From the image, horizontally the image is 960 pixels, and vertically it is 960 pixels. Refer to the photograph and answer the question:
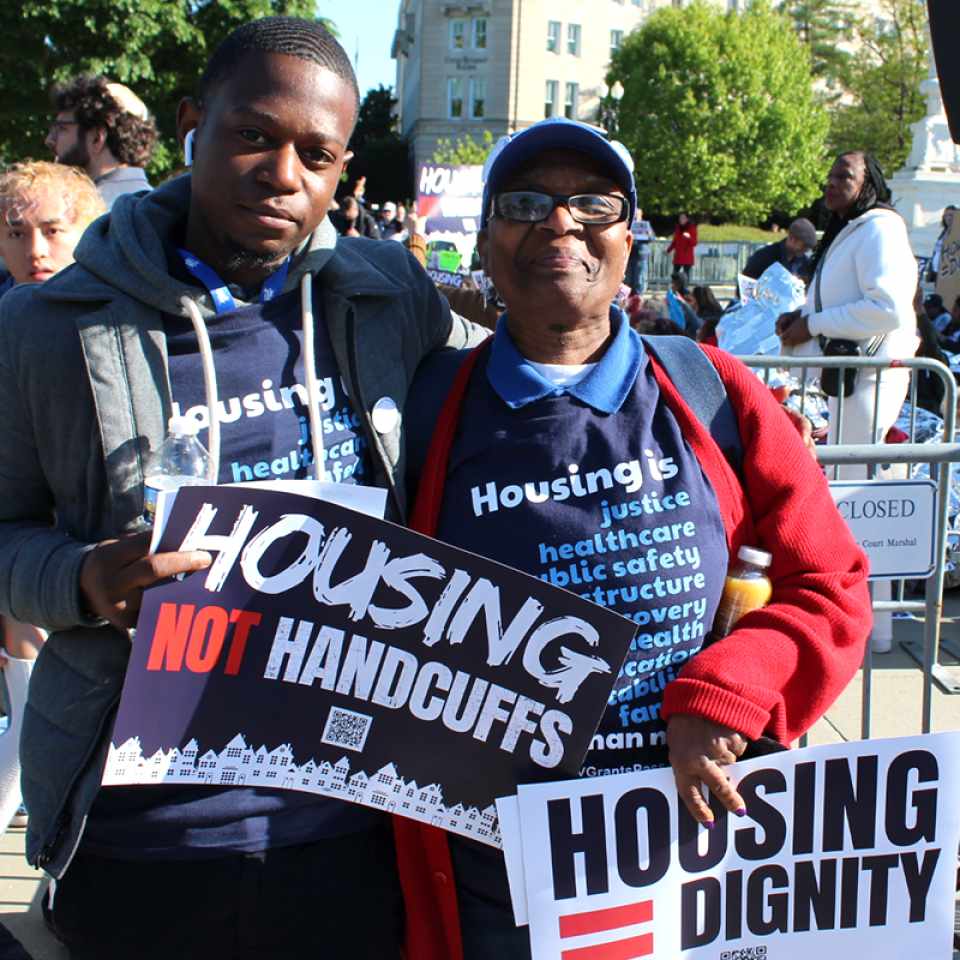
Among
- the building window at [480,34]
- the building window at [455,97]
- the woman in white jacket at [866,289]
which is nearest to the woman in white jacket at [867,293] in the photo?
the woman in white jacket at [866,289]

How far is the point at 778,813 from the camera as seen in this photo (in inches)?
65.7

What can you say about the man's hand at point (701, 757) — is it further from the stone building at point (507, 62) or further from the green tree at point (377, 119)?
the green tree at point (377, 119)

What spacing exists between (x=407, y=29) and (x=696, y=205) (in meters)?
36.5

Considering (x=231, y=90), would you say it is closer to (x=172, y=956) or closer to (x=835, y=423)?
(x=172, y=956)

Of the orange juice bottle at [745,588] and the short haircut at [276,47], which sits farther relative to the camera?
the orange juice bottle at [745,588]

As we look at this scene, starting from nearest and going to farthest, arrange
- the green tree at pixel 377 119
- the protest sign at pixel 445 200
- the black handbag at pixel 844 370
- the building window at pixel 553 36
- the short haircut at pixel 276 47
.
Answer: the short haircut at pixel 276 47 < the black handbag at pixel 844 370 < the protest sign at pixel 445 200 < the building window at pixel 553 36 < the green tree at pixel 377 119

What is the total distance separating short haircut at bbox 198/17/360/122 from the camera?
1.53m

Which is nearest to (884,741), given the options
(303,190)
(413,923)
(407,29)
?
(413,923)

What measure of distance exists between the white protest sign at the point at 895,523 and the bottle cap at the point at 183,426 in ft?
6.15

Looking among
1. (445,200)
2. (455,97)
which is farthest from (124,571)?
(455,97)

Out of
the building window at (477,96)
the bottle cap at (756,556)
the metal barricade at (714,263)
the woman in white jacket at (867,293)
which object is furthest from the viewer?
the building window at (477,96)

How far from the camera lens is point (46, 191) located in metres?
2.97

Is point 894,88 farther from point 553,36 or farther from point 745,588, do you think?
point 745,588

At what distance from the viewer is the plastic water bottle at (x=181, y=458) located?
1.50m
